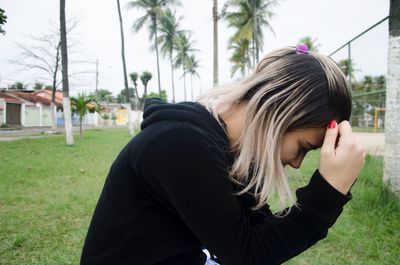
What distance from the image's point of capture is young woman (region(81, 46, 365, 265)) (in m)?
0.94

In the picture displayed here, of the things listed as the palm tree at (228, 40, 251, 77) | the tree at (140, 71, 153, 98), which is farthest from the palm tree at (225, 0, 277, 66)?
the tree at (140, 71, 153, 98)

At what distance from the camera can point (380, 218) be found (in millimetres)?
3316

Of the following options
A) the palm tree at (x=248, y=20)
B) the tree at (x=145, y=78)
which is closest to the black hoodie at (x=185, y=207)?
the palm tree at (x=248, y=20)

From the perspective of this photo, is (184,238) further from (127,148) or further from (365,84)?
(365,84)

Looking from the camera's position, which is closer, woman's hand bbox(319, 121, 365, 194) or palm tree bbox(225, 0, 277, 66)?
woman's hand bbox(319, 121, 365, 194)

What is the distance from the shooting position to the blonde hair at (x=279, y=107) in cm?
100

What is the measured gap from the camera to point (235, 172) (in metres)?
1.04

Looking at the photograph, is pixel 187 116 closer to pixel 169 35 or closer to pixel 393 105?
pixel 393 105

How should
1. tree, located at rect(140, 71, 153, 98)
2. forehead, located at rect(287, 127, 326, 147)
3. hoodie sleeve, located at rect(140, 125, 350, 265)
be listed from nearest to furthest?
hoodie sleeve, located at rect(140, 125, 350, 265) → forehead, located at rect(287, 127, 326, 147) → tree, located at rect(140, 71, 153, 98)

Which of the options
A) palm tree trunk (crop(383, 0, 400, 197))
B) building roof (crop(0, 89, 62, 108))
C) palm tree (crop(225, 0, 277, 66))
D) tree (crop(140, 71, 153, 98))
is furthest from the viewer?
tree (crop(140, 71, 153, 98))

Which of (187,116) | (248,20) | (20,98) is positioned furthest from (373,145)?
(20,98)

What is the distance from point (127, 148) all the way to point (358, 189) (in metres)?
3.70

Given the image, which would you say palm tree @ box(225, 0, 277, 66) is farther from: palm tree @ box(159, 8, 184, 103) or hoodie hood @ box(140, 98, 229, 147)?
hoodie hood @ box(140, 98, 229, 147)

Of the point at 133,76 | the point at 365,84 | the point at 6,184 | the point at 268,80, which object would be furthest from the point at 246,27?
the point at 133,76
